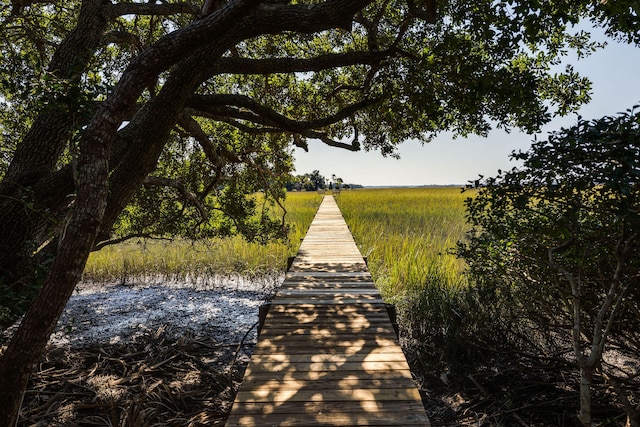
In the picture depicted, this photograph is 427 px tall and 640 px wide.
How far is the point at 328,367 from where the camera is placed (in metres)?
3.01

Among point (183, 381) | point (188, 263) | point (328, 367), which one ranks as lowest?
point (183, 381)

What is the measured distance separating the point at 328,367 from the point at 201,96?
3883 millimetres

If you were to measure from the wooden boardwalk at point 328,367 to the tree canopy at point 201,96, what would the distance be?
Result: 4.96 feet

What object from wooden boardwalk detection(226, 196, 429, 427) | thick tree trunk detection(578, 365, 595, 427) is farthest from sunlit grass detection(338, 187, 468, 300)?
thick tree trunk detection(578, 365, 595, 427)

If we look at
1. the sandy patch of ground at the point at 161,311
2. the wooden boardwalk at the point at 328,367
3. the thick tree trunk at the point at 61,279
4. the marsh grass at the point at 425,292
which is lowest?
the sandy patch of ground at the point at 161,311

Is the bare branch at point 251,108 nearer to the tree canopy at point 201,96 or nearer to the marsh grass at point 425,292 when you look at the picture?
the tree canopy at point 201,96

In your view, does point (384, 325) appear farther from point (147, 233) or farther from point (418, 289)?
point (147, 233)

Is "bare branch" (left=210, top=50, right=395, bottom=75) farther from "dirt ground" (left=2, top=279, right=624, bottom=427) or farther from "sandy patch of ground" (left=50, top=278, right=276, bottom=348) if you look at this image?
"sandy patch of ground" (left=50, top=278, right=276, bottom=348)

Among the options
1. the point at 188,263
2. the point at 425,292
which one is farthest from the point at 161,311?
the point at 425,292

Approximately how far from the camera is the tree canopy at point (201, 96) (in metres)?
2.69

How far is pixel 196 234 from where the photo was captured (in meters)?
8.23

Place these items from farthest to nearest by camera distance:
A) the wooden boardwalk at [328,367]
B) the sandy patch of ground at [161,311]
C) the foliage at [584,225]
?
the sandy patch of ground at [161,311]
the wooden boardwalk at [328,367]
the foliage at [584,225]

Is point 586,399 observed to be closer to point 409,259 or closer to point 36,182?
point 36,182

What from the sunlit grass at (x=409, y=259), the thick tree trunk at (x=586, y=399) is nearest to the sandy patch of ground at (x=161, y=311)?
the sunlit grass at (x=409, y=259)
